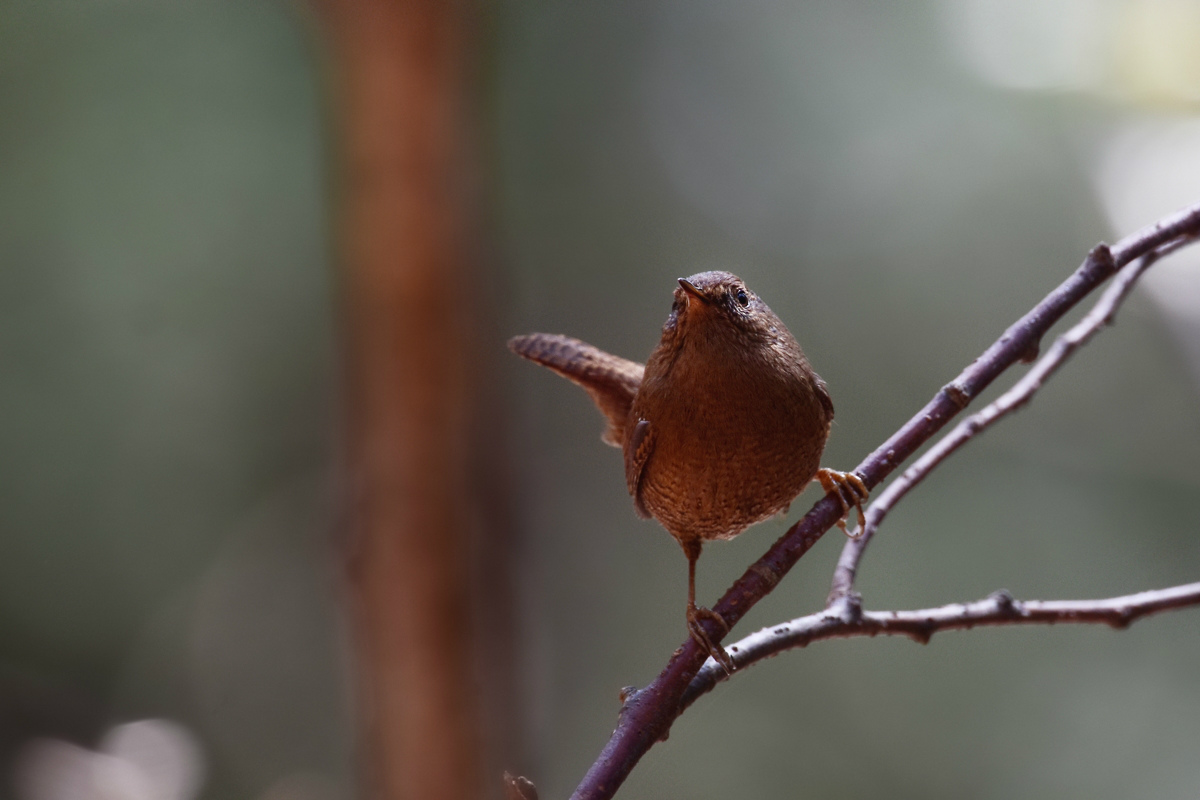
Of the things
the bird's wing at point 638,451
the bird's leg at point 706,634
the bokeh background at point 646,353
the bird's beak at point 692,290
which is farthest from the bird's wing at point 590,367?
the bokeh background at point 646,353

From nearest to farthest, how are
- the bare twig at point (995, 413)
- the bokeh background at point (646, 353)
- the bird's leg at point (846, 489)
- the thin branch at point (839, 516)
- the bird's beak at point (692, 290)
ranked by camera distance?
1. the thin branch at point (839, 516)
2. the bird's beak at point (692, 290)
3. the bird's leg at point (846, 489)
4. the bare twig at point (995, 413)
5. the bokeh background at point (646, 353)

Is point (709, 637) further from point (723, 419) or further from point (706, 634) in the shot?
point (723, 419)

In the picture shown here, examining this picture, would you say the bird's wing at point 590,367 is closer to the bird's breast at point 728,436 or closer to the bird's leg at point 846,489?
the bird's breast at point 728,436

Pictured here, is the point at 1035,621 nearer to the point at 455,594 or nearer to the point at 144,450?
the point at 455,594

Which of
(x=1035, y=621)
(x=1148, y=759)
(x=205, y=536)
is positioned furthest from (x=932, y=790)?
(x=205, y=536)

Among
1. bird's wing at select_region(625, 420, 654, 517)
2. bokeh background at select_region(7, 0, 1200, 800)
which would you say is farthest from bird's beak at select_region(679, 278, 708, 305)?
bokeh background at select_region(7, 0, 1200, 800)
